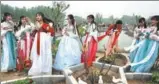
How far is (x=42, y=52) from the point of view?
920cm

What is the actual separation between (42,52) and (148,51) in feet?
7.54

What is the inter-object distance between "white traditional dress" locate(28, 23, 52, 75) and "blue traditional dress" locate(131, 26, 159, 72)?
1855 mm

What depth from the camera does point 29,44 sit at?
9.52 metres

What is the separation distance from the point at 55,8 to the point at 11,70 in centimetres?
213

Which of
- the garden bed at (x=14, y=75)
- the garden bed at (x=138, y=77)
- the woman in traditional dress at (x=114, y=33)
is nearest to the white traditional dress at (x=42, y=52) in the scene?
the garden bed at (x=14, y=75)

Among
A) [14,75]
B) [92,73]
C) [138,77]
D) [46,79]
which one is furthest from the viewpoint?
[14,75]

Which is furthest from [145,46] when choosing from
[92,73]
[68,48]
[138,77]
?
[68,48]

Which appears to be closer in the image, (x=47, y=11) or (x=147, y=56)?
(x=147, y=56)

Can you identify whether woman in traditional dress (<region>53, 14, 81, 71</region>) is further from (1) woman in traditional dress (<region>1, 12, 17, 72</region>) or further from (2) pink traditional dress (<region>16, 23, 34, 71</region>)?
(1) woman in traditional dress (<region>1, 12, 17, 72</region>)

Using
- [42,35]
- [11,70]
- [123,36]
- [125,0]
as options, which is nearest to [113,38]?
[123,36]

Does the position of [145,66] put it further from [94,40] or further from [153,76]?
[94,40]

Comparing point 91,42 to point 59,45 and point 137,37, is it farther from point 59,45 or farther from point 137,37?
point 137,37

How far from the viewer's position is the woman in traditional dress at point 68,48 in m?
9.37

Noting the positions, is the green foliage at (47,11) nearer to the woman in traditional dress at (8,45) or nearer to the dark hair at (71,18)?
the woman in traditional dress at (8,45)
